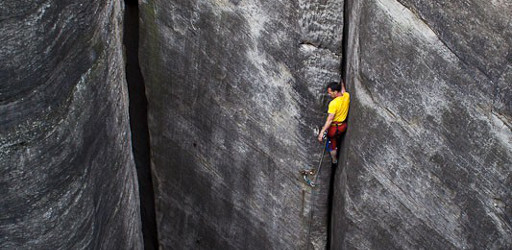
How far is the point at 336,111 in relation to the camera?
8.77 meters

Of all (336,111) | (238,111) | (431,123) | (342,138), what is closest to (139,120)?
(238,111)

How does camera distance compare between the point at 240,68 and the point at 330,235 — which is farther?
the point at 330,235

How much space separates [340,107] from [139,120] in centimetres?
317

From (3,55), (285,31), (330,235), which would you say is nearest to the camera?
(3,55)

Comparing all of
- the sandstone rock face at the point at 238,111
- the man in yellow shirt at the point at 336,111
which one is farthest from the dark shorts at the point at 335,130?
the sandstone rock face at the point at 238,111

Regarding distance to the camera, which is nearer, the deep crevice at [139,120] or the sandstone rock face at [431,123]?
the sandstone rock face at [431,123]

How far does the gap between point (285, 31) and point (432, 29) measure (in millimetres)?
1673

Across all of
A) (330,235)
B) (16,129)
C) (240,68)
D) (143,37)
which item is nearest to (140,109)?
(143,37)

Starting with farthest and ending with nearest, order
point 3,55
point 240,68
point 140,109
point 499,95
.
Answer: point 140,109, point 240,68, point 499,95, point 3,55

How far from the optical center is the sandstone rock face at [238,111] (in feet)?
28.6

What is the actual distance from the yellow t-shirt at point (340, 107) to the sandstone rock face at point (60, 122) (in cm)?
200

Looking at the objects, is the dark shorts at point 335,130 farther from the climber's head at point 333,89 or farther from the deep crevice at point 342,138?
the climber's head at point 333,89

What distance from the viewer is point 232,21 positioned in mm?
9000

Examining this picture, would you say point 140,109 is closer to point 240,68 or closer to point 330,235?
point 240,68
